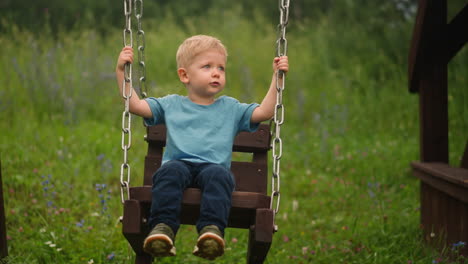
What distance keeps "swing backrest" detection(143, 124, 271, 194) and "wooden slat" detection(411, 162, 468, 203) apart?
1.21m

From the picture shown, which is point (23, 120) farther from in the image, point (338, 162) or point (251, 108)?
point (251, 108)

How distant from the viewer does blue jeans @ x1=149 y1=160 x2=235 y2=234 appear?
2.65 meters

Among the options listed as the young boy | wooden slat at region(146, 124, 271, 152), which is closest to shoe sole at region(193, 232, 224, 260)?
the young boy

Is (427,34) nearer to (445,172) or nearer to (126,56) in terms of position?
(445,172)

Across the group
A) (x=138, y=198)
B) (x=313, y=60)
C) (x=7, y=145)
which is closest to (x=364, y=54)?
(x=313, y=60)

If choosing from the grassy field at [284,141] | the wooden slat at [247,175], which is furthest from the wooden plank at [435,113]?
the wooden slat at [247,175]

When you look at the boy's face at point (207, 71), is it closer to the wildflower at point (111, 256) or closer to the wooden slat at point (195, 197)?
the wooden slat at point (195, 197)

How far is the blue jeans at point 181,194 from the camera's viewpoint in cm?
265

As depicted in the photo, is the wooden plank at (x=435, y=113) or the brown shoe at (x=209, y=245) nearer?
the brown shoe at (x=209, y=245)

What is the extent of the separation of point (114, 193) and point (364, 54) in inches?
256

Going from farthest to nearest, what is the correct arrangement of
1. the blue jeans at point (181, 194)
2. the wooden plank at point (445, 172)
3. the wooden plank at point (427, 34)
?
the wooden plank at point (427, 34)
the wooden plank at point (445, 172)
the blue jeans at point (181, 194)

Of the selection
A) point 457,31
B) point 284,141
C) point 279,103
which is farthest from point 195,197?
point 284,141

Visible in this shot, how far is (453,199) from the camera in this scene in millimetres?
3814

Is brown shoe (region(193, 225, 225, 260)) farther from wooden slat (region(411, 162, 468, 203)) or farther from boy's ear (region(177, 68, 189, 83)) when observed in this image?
wooden slat (region(411, 162, 468, 203))
